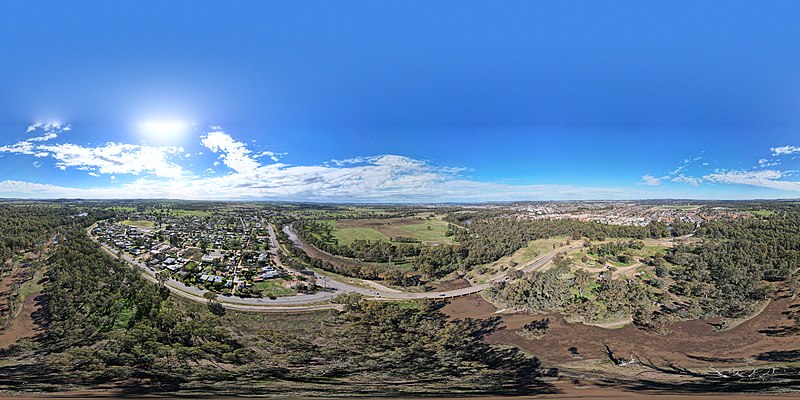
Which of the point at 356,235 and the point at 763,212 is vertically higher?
the point at 763,212

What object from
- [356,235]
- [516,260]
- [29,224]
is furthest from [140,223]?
[516,260]

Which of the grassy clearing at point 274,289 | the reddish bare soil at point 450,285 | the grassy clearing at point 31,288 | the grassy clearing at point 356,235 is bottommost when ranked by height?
the reddish bare soil at point 450,285

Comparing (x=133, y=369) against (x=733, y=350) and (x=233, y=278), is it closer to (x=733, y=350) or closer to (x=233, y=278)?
(x=233, y=278)

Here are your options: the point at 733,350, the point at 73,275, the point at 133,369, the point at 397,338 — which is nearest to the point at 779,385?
the point at 733,350

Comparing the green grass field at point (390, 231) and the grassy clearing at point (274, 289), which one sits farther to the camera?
the green grass field at point (390, 231)

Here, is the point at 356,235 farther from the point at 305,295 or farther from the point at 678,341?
the point at 678,341

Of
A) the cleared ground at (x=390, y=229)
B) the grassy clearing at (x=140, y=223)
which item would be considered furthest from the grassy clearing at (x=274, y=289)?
the grassy clearing at (x=140, y=223)

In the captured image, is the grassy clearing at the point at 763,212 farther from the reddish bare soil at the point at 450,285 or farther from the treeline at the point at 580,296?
the reddish bare soil at the point at 450,285

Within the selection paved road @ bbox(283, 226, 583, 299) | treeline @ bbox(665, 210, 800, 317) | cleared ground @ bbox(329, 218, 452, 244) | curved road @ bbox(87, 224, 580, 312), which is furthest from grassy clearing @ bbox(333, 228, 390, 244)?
treeline @ bbox(665, 210, 800, 317)
